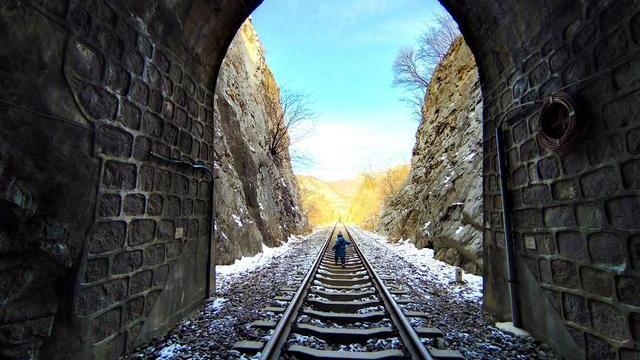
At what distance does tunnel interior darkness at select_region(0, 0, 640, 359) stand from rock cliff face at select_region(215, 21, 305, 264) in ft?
14.9

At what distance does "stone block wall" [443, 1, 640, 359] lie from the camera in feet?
7.86

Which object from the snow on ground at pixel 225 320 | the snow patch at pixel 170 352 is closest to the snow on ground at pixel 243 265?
the snow on ground at pixel 225 320

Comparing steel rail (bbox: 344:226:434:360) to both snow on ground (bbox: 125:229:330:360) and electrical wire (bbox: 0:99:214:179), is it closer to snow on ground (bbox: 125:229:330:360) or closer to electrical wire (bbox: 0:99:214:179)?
snow on ground (bbox: 125:229:330:360)

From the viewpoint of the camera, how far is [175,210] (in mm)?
4211

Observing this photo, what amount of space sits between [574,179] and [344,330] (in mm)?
2859

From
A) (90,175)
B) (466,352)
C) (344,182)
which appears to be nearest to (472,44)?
(466,352)

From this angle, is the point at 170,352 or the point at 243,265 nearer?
the point at 170,352

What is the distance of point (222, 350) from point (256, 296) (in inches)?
79.7

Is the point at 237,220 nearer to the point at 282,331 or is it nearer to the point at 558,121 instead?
the point at 282,331

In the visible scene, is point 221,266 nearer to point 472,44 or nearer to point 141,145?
point 141,145

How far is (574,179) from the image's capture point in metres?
2.95

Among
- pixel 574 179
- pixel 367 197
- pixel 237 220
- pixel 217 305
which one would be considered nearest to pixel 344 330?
pixel 217 305

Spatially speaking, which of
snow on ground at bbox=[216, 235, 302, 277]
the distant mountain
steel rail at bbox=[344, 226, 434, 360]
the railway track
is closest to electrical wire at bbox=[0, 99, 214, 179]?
the railway track

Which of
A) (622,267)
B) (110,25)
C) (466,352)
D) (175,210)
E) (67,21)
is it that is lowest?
(466,352)
